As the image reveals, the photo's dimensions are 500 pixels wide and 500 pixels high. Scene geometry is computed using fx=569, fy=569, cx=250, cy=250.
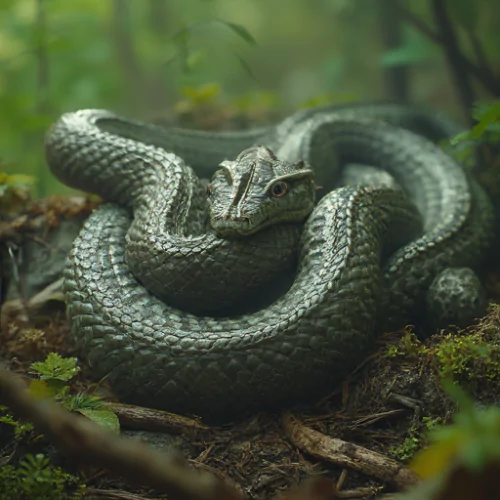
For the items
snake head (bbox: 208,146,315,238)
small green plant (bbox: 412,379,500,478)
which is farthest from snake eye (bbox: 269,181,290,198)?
small green plant (bbox: 412,379,500,478)

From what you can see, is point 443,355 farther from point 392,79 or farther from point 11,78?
point 11,78

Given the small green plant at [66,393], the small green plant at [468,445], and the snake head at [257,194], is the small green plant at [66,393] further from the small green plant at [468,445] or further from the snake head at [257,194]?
the small green plant at [468,445]

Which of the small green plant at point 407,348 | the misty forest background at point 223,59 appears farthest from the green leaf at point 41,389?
the misty forest background at point 223,59

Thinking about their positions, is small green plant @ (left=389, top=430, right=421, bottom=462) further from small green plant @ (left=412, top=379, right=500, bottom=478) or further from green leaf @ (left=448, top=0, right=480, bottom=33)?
green leaf @ (left=448, top=0, right=480, bottom=33)

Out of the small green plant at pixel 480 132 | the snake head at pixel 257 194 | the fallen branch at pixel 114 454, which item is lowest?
the fallen branch at pixel 114 454

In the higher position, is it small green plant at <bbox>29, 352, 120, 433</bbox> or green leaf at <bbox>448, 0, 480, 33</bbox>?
green leaf at <bbox>448, 0, 480, 33</bbox>

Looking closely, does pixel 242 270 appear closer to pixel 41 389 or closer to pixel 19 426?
pixel 41 389

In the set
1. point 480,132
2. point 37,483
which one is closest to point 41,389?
point 37,483
